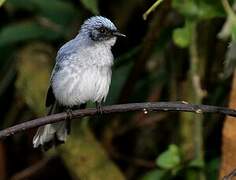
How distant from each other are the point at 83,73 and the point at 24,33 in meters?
1.69

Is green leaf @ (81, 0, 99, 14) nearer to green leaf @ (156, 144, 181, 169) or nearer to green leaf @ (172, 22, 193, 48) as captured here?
green leaf @ (172, 22, 193, 48)

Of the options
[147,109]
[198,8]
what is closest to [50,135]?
[198,8]

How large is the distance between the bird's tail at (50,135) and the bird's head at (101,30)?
1.65 ft

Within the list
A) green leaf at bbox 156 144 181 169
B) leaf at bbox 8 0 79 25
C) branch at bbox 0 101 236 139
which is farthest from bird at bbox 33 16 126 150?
leaf at bbox 8 0 79 25

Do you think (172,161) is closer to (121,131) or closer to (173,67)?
(173,67)

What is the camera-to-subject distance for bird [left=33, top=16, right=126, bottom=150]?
392 centimetres

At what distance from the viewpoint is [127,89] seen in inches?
198

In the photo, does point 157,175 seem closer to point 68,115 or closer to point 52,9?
point 68,115

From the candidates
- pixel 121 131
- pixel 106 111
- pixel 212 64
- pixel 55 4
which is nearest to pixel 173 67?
pixel 212 64

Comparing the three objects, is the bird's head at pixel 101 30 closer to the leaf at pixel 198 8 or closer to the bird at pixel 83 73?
the bird at pixel 83 73

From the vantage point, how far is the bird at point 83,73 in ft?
12.8

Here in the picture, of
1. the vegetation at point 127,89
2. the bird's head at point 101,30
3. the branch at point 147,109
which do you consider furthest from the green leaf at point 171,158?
the branch at point 147,109

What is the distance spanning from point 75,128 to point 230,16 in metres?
2.03

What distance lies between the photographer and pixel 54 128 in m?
4.02
